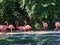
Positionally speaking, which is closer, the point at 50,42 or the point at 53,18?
the point at 50,42

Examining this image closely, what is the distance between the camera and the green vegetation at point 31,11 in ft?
29.0

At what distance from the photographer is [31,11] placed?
8.86m

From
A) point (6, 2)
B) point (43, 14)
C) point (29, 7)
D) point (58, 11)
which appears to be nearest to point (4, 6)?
point (6, 2)

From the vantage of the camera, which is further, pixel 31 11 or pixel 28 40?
pixel 31 11

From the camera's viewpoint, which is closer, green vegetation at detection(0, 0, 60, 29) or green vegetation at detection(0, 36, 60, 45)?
green vegetation at detection(0, 36, 60, 45)

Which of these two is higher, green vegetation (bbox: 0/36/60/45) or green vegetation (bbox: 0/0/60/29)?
green vegetation (bbox: 0/0/60/29)

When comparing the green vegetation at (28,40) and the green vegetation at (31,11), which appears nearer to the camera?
the green vegetation at (28,40)

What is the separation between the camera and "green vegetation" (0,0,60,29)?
29.0ft

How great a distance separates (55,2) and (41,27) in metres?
Result: 1.08

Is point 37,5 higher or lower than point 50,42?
higher

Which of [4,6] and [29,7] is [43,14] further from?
[4,6]

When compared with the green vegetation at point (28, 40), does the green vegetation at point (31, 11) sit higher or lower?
higher

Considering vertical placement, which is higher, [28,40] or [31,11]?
[31,11]

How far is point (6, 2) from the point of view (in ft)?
29.3
